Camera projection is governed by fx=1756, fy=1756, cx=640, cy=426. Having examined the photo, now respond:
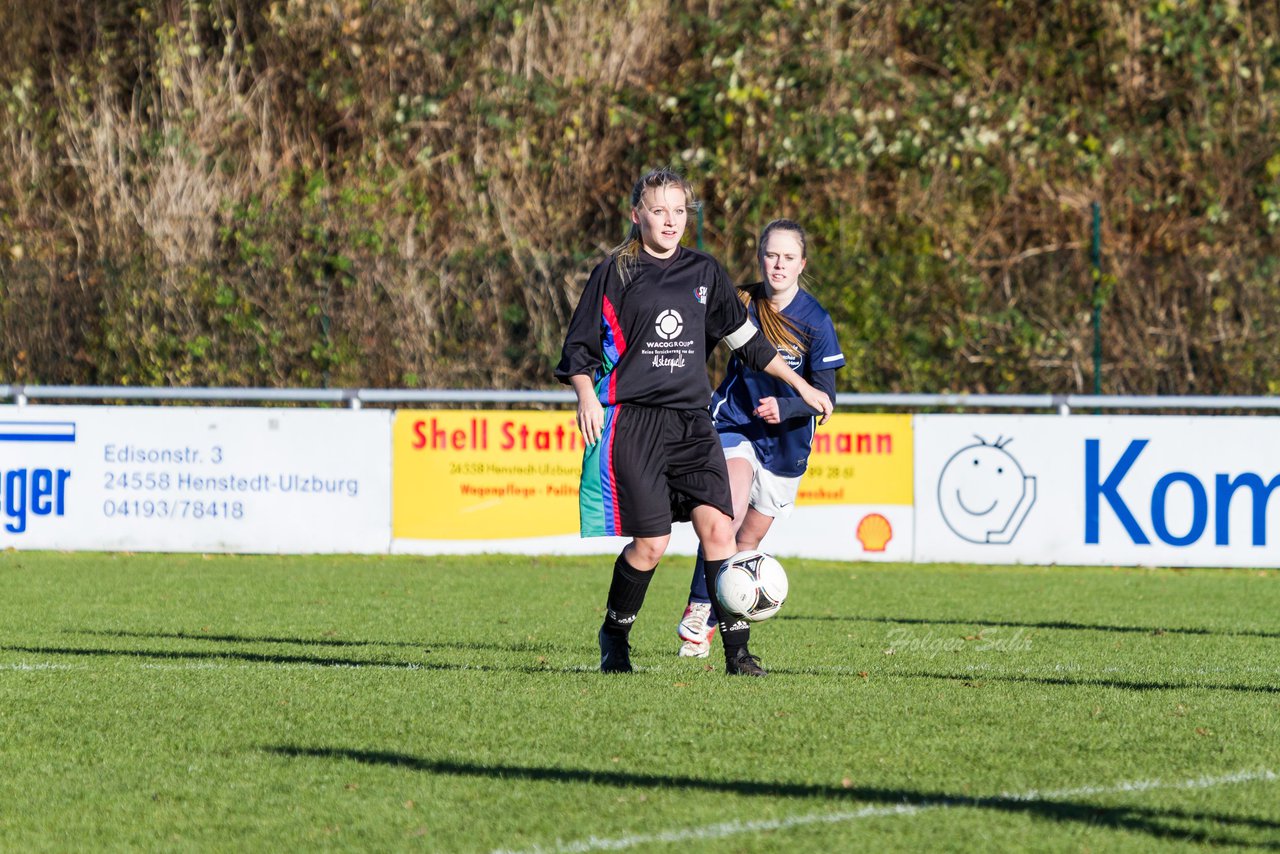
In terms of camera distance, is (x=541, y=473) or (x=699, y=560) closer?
(x=699, y=560)

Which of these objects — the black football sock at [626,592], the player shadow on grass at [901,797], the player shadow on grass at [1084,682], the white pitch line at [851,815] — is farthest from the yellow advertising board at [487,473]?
the white pitch line at [851,815]

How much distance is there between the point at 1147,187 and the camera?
19.5 meters

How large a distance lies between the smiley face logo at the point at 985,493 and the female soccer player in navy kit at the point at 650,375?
6.53 meters

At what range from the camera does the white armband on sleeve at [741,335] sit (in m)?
6.68

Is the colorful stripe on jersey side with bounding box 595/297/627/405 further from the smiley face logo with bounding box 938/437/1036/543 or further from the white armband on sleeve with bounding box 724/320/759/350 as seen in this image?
the smiley face logo with bounding box 938/437/1036/543

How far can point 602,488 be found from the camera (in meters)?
6.43

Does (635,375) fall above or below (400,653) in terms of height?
above

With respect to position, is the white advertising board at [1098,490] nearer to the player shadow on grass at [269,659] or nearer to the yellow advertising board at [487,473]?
the yellow advertising board at [487,473]

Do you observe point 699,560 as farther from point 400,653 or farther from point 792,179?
point 792,179

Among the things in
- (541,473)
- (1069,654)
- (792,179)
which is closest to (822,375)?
(1069,654)

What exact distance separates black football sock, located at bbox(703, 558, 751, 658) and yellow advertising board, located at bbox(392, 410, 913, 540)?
6.38 metres

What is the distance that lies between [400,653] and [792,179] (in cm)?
1215

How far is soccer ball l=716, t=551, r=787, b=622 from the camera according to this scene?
645 centimetres

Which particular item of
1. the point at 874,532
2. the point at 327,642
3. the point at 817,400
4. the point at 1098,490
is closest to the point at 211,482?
the point at 874,532
